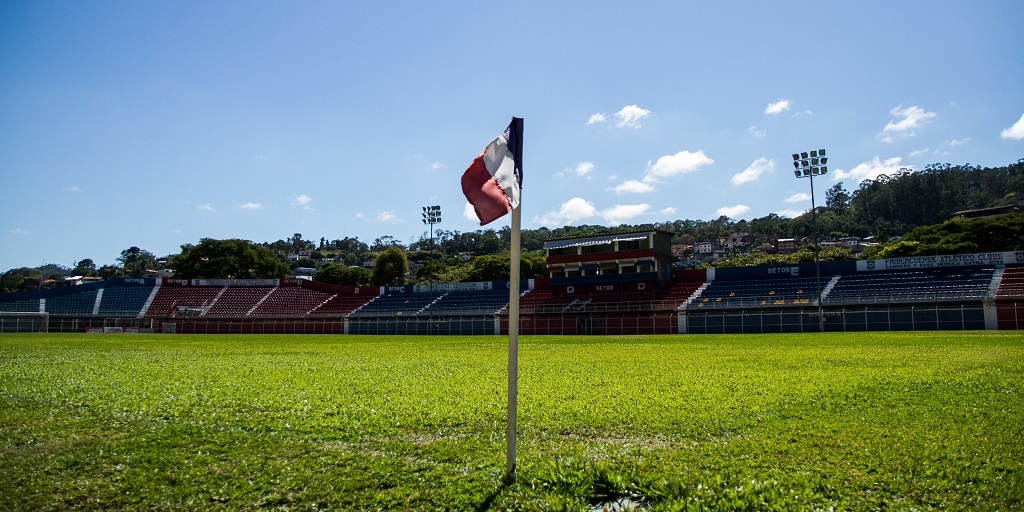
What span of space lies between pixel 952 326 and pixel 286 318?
56497mm

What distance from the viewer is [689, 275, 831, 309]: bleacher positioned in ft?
157

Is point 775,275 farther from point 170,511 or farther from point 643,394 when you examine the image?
point 170,511

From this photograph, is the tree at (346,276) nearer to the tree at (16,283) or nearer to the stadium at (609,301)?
the stadium at (609,301)

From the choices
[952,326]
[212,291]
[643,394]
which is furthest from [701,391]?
[212,291]

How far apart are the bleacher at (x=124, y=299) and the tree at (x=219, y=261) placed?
24.6 meters

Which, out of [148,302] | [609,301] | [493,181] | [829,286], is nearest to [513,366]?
[493,181]

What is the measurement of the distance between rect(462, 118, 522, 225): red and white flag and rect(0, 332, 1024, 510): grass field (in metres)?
2.54

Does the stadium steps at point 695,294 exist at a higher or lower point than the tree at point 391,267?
lower

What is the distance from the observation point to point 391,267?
363ft

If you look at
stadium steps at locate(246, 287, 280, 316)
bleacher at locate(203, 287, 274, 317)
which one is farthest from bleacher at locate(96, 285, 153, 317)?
stadium steps at locate(246, 287, 280, 316)

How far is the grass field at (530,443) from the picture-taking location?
543cm

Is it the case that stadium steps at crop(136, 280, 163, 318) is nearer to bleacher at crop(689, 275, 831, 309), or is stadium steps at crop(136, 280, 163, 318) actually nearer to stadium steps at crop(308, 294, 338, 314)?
stadium steps at crop(308, 294, 338, 314)

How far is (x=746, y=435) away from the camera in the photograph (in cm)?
714

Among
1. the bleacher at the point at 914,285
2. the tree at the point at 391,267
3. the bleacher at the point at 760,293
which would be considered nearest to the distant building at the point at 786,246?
the tree at the point at 391,267
